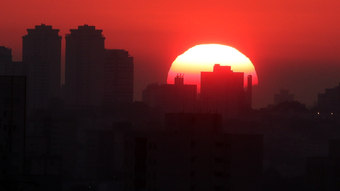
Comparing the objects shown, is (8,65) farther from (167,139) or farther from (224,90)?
(167,139)

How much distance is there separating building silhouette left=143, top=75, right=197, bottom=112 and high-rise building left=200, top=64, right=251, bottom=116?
4.67ft

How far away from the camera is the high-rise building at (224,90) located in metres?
148

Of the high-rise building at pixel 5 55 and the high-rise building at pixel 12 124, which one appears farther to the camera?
the high-rise building at pixel 5 55

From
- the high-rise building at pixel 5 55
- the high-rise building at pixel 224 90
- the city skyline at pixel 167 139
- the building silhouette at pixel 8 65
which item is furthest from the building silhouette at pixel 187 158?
the high-rise building at pixel 5 55

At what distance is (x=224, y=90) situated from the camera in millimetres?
154625

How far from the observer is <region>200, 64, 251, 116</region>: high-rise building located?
148 metres

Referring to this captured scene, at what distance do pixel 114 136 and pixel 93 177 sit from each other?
18.1 m

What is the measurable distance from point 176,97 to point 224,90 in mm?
5932

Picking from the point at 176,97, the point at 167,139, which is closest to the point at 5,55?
the point at 176,97

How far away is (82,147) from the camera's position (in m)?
129

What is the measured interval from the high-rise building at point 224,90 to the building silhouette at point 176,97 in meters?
1.42

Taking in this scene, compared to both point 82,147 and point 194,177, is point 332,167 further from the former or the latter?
point 82,147

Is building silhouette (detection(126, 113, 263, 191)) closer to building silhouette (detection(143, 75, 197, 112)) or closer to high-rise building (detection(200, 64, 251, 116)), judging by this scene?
building silhouette (detection(143, 75, 197, 112))

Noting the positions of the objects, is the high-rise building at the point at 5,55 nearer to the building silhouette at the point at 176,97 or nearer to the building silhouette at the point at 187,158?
the building silhouette at the point at 176,97
